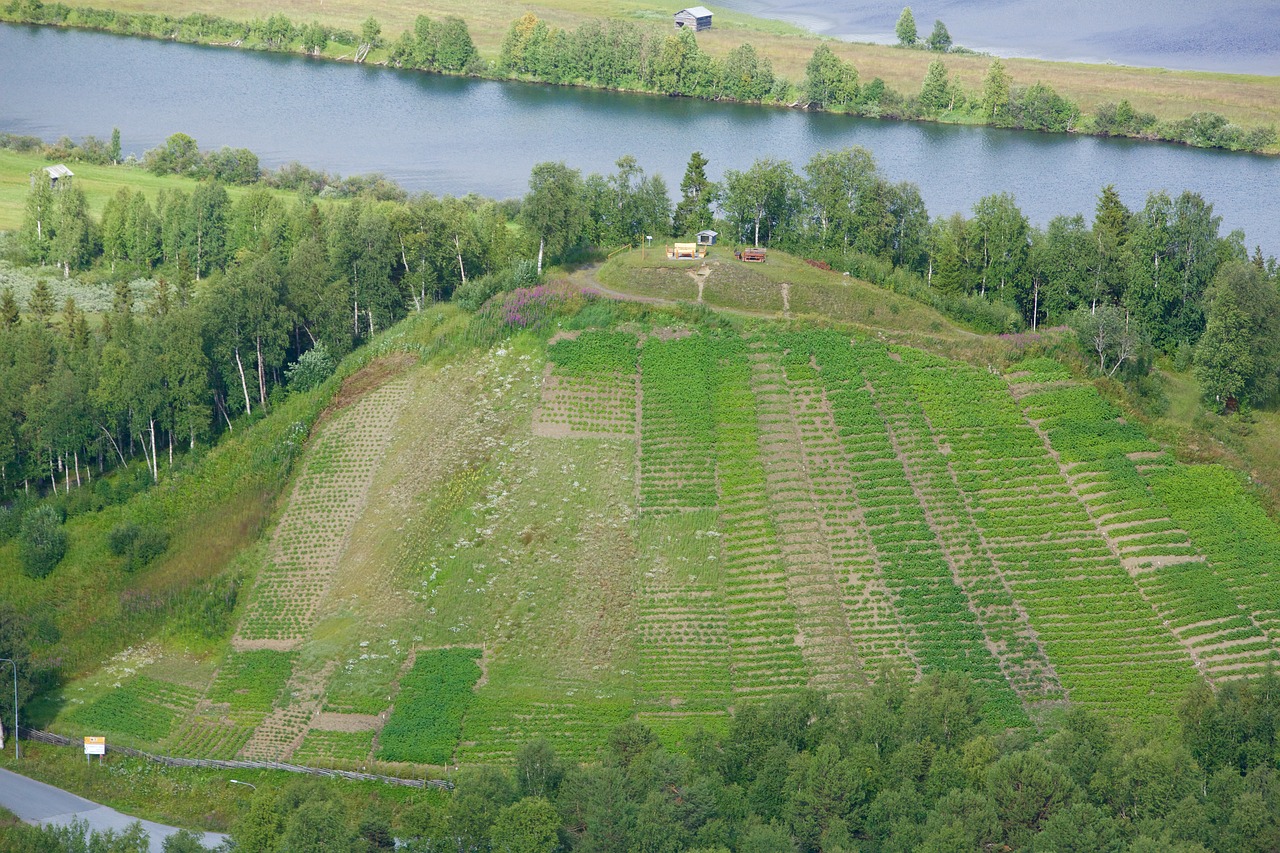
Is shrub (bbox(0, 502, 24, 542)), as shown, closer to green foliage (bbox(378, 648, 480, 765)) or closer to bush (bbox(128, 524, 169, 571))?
bush (bbox(128, 524, 169, 571))

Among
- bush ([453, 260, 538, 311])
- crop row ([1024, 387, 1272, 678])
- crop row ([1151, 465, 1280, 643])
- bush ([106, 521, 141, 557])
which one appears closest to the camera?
crop row ([1024, 387, 1272, 678])

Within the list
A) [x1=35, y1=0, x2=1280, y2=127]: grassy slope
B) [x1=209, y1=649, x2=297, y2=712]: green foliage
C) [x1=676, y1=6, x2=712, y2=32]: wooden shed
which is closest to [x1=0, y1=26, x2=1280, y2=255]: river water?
[x1=35, y1=0, x2=1280, y2=127]: grassy slope

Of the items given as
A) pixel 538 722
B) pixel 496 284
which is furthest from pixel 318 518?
pixel 496 284

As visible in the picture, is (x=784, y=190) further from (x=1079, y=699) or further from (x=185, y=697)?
(x=185, y=697)

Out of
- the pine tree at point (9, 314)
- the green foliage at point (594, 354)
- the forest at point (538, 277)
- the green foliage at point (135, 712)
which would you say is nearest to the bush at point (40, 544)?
the forest at point (538, 277)

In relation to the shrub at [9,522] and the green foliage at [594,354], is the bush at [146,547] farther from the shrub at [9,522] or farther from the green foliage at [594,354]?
the green foliage at [594,354]

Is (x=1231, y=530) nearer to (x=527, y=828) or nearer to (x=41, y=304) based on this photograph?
(x=527, y=828)
